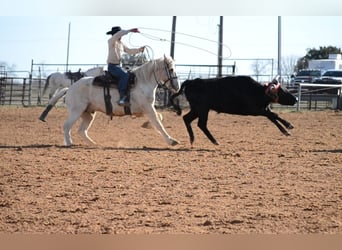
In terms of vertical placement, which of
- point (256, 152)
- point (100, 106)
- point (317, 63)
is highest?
point (317, 63)

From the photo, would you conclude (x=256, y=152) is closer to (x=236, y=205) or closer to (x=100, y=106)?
(x=100, y=106)

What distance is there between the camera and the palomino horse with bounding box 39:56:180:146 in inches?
413

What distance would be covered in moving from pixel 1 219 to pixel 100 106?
241 inches

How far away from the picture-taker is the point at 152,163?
315 inches

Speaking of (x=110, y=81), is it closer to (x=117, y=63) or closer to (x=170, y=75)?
(x=117, y=63)

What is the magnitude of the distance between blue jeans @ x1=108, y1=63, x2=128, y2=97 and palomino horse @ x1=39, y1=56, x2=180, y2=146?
0.16m

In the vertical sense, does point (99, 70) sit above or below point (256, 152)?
above

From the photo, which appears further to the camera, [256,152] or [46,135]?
[46,135]

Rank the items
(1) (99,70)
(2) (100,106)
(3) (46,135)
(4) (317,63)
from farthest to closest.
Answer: (4) (317,63) < (1) (99,70) < (3) (46,135) < (2) (100,106)

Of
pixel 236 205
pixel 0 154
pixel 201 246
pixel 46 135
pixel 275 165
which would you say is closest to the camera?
pixel 201 246

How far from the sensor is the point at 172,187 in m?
6.20

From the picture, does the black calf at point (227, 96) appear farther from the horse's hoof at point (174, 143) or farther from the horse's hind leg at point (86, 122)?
the horse's hind leg at point (86, 122)

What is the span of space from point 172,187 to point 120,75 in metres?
4.71

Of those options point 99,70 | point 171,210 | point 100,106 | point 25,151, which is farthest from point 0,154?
point 99,70
